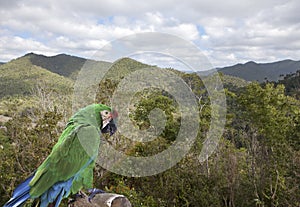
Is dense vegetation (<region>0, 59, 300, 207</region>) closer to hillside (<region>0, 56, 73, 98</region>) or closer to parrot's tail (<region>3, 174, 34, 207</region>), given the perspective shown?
parrot's tail (<region>3, 174, 34, 207</region>)

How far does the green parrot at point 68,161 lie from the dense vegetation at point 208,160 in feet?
18.9

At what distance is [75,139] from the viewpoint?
2869 millimetres

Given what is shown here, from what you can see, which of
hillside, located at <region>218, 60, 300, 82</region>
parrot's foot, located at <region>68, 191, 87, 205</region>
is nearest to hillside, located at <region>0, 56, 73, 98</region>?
parrot's foot, located at <region>68, 191, 87, 205</region>

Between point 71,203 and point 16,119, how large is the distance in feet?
32.7

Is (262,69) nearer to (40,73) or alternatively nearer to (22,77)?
(40,73)

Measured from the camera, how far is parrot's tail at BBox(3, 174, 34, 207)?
8.68ft

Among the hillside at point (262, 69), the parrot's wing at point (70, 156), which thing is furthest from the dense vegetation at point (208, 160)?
the hillside at point (262, 69)

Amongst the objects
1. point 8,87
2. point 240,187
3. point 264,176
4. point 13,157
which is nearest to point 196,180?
point 240,187

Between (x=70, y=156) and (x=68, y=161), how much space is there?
0.17ft

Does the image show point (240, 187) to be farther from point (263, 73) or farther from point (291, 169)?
point (263, 73)

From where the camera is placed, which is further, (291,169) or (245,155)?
(245,155)

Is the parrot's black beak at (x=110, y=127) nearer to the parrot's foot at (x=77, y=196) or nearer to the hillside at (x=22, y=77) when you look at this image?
the parrot's foot at (x=77, y=196)

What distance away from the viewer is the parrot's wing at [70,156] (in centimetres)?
282

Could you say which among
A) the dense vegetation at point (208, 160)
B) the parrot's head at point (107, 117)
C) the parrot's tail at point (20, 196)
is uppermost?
the parrot's head at point (107, 117)
